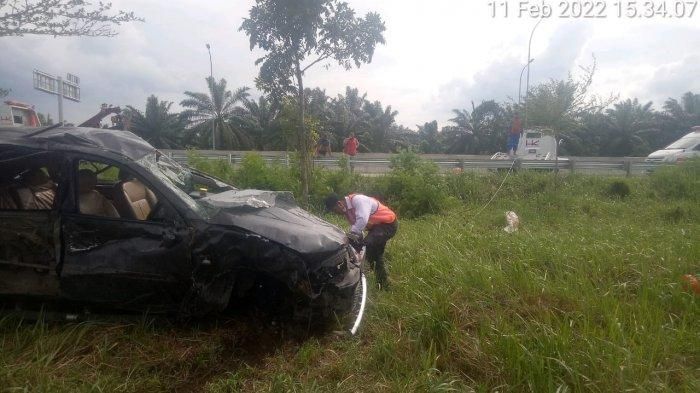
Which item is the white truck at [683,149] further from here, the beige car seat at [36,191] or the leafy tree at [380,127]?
the beige car seat at [36,191]

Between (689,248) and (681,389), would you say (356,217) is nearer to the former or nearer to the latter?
(681,389)

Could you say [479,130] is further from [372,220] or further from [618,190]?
[372,220]

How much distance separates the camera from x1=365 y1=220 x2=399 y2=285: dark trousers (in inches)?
189

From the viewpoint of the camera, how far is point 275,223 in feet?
11.0

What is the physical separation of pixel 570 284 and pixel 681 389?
1543 mm

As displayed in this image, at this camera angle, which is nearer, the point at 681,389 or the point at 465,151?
the point at 681,389

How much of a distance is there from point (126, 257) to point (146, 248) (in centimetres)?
16

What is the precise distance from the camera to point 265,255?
319 centimetres

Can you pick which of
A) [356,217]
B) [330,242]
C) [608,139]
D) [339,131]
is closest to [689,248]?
[356,217]

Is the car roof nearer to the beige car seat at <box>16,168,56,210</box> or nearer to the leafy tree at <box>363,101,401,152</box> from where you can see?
the beige car seat at <box>16,168,56,210</box>

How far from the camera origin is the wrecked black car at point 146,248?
3197 mm

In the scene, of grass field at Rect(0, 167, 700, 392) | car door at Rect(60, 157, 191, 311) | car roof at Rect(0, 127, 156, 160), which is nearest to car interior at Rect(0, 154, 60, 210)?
car roof at Rect(0, 127, 156, 160)

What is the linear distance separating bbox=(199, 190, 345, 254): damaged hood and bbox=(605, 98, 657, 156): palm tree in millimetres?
31510

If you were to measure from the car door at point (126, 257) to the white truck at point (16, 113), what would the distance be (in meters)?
12.8
